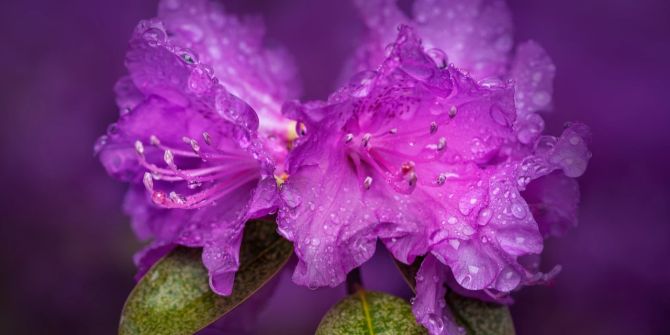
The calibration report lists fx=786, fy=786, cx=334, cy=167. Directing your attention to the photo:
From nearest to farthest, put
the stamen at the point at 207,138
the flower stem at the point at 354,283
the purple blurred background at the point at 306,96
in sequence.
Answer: the stamen at the point at 207,138 → the flower stem at the point at 354,283 → the purple blurred background at the point at 306,96

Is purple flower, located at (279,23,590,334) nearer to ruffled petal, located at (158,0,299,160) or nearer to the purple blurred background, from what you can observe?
ruffled petal, located at (158,0,299,160)

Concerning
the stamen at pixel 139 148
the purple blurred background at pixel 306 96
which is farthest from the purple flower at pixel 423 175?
the purple blurred background at pixel 306 96

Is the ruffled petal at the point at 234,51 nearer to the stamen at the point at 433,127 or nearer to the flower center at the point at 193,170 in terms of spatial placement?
the flower center at the point at 193,170

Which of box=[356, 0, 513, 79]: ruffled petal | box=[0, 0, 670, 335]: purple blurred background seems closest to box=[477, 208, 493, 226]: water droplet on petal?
box=[356, 0, 513, 79]: ruffled petal

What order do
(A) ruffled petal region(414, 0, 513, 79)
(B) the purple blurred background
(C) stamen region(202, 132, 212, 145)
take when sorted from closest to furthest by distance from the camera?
1. (C) stamen region(202, 132, 212, 145)
2. (A) ruffled petal region(414, 0, 513, 79)
3. (B) the purple blurred background

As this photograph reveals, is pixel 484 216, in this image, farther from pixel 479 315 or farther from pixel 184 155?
pixel 184 155

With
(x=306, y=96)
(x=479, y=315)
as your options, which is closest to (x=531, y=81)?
(x=479, y=315)

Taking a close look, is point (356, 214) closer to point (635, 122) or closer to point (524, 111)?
point (524, 111)
